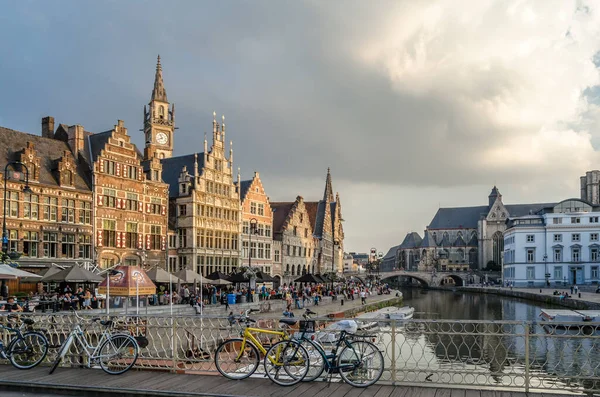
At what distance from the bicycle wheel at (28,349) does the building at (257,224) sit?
5032 centimetres

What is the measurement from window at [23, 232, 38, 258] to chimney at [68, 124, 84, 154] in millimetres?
8482

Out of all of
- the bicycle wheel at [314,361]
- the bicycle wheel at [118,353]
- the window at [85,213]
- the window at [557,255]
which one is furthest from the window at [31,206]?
the window at [557,255]

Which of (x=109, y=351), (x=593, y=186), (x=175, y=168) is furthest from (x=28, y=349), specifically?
(x=593, y=186)

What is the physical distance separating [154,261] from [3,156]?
16267 millimetres

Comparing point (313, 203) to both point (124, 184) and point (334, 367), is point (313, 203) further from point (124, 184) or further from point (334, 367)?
point (334, 367)

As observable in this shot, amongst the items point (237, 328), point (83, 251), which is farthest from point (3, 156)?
point (237, 328)

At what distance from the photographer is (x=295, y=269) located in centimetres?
8050

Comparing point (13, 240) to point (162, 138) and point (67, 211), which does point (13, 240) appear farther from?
point (162, 138)

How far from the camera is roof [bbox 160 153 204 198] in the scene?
5805 centimetres

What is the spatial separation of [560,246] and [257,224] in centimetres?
6161

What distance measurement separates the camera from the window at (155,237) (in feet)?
168

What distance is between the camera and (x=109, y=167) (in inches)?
1831

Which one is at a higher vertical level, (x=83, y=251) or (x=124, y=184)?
(x=124, y=184)

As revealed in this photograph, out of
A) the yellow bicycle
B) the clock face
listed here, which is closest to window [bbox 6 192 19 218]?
the yellow bicycle
